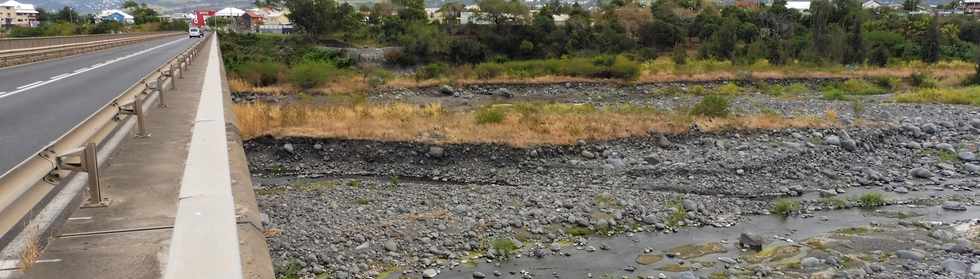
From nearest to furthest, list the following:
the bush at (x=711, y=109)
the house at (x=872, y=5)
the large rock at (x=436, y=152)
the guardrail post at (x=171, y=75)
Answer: the guardrail post at (x=171, y=75), the large rock at (x=436, y=152), the bush at (x=711, y=109), the house at (x=872, y=5)

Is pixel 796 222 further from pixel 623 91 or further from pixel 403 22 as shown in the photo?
pixel 403 22

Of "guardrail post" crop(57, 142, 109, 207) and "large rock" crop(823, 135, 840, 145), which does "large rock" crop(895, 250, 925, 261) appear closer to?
"large rock" crop(823, 135, 840, 145)

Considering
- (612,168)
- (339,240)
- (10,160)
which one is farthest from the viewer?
(612,168)

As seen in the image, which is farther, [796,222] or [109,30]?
[109,30]

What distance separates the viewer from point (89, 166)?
4.66 m

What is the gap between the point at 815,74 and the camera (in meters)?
40.9

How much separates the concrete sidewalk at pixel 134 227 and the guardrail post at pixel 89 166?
93 millimetres

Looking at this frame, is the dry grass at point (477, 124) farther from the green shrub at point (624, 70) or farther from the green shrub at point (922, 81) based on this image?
the green shrub at point (922, 81)

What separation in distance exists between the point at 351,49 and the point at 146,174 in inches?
2244

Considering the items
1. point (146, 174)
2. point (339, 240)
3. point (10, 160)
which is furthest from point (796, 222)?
point (10, 160)

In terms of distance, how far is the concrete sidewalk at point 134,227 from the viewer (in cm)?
392

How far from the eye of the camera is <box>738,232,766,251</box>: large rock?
11.0 m

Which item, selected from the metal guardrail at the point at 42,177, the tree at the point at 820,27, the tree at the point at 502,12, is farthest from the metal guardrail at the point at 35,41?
the tree at the point at 820,27

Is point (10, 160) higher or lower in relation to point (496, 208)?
higher
